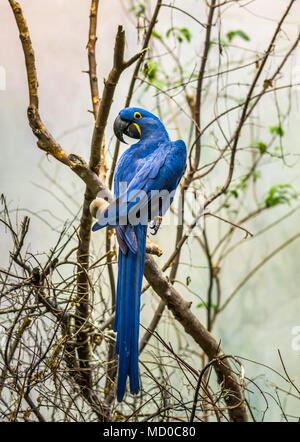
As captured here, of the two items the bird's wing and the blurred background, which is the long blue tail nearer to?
the bird's wing

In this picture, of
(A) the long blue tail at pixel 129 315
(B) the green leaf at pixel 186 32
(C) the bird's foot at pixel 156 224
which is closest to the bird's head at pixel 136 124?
(C) the bird's foot at pixel 156 224

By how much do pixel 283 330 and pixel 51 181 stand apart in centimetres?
134

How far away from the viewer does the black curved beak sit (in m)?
1.21

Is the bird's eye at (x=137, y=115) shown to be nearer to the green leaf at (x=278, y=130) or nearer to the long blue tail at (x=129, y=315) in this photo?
the long blue tail at (x=129, y=315)

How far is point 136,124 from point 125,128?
0.03 m

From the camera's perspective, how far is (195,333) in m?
1.36

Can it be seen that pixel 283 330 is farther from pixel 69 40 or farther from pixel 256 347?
pixel 69 40

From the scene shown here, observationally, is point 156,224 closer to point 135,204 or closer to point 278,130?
point 135,204

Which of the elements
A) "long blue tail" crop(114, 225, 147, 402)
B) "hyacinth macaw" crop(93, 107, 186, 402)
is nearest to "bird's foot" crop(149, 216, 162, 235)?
"hyacinth macaw" crop(93, 107, 186, 402)

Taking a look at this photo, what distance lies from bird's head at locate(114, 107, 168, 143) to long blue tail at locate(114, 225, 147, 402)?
1.03 ft

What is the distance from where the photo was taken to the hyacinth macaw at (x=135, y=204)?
92cm

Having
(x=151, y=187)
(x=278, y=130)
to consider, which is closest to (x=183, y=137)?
(x=278, y=130)

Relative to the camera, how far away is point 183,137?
234cm

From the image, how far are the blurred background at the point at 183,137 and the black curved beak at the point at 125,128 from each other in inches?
24.1
